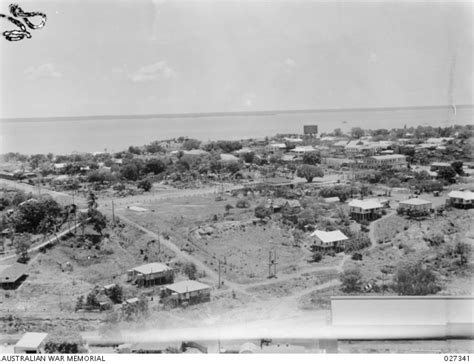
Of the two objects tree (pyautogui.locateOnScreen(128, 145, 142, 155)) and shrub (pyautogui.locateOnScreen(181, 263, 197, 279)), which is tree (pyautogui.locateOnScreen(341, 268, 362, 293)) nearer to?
shrub (pyautogui.locateOnScreen(181, 263, 197, 279))

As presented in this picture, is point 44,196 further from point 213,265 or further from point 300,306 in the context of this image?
point 300,306

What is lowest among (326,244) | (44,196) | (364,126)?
(326,244)

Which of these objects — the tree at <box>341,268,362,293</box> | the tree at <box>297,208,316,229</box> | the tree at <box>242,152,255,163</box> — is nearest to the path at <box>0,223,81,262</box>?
the tree at <box>297,208,316,229</box>

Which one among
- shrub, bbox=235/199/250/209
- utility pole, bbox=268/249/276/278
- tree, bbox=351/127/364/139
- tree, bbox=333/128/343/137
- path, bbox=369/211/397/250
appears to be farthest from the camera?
tree, bbox=333/128/343/137

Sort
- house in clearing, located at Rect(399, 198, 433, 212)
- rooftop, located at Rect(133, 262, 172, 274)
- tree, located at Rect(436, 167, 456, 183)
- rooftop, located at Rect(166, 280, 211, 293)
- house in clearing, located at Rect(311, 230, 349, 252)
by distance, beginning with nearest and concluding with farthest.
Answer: rooftop, located at Rect(166, 280, 211, 293), rooftop, located at Rect(133, 262, 172, 274), house in clearing, located at Rect(311, 230, 349, 252), house in clearing, located at Rect(399, 198, 433, 212), tree, located at Rect(436, 167, 456, 183)

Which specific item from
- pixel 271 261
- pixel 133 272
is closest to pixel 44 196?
pixel 133 272

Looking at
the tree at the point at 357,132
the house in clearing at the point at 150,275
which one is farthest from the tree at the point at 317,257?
the tree at the point at 357,132

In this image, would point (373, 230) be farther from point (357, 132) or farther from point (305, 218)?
point (357, 132)
